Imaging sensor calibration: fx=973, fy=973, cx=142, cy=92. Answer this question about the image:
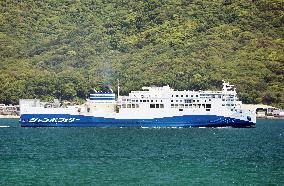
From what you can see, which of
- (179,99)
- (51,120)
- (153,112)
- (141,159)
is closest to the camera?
(141,159)

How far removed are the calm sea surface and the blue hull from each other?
1939cm

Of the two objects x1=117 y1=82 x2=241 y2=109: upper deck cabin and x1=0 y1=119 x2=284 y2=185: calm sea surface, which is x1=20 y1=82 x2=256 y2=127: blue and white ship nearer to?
x1=117 y1=82 x2=241 y2=109: upper deck cabin

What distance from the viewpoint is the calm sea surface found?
62.7 meters

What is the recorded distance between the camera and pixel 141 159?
76750 mm

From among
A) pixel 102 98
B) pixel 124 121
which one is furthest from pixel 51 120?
pixel 124 121

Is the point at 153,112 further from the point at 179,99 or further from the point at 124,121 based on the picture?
the point at 124,121

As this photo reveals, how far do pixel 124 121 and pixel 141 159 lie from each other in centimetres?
6343

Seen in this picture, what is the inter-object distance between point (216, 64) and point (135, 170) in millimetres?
133474

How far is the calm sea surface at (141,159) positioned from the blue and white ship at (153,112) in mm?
19682

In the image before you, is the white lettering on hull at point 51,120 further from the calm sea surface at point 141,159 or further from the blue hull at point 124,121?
the calm sea surface at point 141,159

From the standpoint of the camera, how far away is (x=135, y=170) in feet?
222

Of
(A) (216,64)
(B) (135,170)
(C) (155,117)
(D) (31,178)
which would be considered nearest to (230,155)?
(B) (135,170)

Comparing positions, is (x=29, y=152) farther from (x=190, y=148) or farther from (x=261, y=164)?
(x=261, y=164)

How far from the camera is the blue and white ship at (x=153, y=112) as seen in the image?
5389 inches
